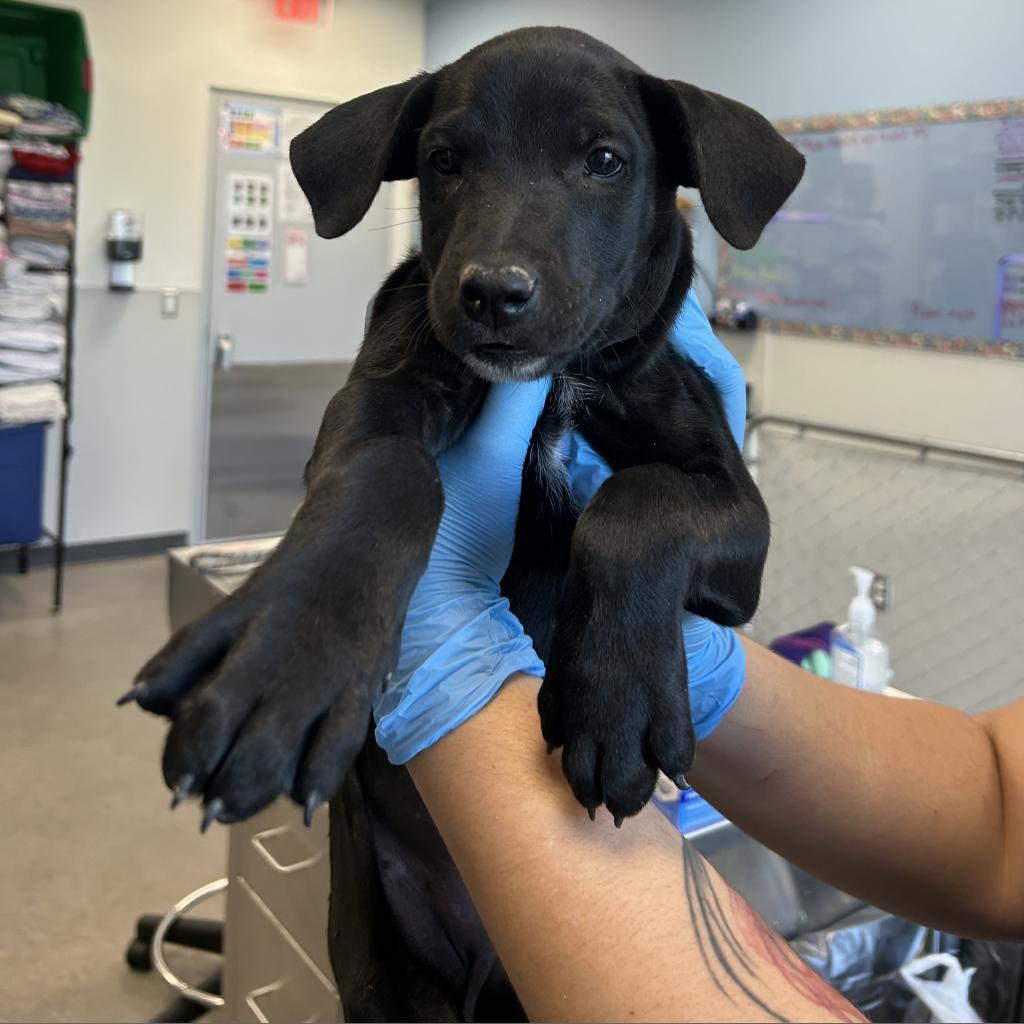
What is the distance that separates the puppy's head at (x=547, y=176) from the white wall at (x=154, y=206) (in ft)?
13.6

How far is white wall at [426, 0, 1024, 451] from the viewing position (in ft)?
10.9

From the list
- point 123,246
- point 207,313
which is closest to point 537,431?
point 123,246

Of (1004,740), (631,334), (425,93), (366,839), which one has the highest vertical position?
(425,93)

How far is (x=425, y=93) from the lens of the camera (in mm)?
1138

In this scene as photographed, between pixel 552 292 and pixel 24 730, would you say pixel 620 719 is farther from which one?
pixel 24 730

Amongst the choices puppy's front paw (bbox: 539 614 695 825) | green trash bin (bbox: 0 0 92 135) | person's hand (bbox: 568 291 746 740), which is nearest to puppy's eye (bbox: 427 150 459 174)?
person's hand (bbox: 568 291 746 740)

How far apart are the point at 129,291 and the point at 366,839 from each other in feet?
14.3

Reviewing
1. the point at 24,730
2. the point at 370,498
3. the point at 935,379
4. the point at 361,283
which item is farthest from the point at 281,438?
the point at 370,498

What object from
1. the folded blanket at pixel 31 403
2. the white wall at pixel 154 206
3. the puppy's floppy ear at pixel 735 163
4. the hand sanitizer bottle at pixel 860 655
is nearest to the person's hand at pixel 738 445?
the puppy's floppy ear at pixel 735 163

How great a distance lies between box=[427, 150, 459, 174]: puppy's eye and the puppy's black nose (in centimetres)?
21

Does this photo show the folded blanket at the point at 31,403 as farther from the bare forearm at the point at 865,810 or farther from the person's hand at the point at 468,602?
the bare forearm at the point at 865,810

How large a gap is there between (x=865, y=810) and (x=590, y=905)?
45 centimetres

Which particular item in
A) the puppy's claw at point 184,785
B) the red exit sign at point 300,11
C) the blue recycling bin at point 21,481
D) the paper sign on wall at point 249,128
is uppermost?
the red exit sign at point 300,11

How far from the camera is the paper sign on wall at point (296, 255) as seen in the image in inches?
212
